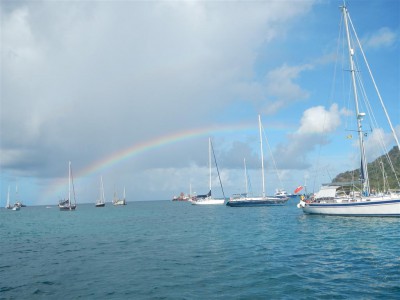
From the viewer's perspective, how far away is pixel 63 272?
23125 millimetres

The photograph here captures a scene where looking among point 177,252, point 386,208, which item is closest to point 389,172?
point 386,208

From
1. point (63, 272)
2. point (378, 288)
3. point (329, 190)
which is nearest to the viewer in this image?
point (378, 288)

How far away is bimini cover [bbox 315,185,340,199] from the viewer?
61.4 meters

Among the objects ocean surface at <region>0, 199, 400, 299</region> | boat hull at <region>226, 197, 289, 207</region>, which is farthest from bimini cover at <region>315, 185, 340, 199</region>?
boat hull at <region>226, 197, 289, 207</region>

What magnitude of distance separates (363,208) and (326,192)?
39.7 feet

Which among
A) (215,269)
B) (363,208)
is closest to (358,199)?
(363,208)

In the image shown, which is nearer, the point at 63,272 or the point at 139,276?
the point at 139,276

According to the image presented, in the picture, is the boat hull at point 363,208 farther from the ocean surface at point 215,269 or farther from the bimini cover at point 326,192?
the ocean surface at point 215,269

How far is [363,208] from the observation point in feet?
164

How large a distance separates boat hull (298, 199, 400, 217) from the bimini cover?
10.9 feet

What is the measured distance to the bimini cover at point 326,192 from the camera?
61.4m

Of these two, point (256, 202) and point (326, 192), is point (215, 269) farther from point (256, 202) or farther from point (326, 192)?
point (256, 202)

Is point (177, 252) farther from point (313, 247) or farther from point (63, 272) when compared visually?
point (313, 247)

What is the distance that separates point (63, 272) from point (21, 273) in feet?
10.3
